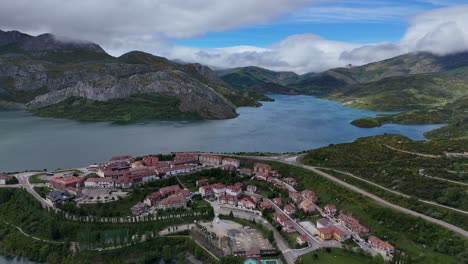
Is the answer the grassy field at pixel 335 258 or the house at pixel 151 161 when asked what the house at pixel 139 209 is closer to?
the house at pixel 151 161

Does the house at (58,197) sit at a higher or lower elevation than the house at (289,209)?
lower

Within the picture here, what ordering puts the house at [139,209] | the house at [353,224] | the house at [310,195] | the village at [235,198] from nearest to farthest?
the village at [235,198]
the house at [353,224]
the house at [139,209]
the house at [310,195]

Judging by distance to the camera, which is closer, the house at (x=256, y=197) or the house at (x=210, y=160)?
the house at (x=256, y=197)

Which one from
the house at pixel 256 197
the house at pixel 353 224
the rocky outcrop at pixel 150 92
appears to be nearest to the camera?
the house at pixel 353 224

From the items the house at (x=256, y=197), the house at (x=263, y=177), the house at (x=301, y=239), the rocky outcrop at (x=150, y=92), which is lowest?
the house at (x=301, y=239)

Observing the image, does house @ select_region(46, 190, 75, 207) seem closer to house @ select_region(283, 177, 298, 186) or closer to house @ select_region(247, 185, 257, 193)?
house @ select_region(247, 185, 257, 193)

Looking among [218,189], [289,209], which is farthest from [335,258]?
[218,189]

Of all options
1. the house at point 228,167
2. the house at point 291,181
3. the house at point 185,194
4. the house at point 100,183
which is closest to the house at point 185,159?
the house at point 228,167
